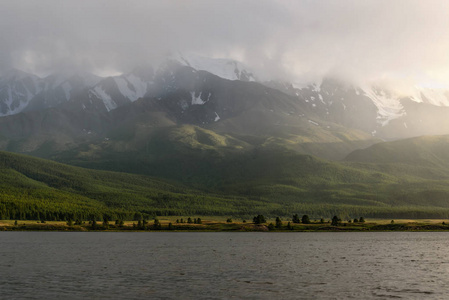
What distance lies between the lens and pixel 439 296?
6744cm

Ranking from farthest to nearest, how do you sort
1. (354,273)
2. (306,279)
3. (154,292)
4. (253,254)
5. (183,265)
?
Answer: (253,254)
(183,265)
(354,273)
(306,279)
(154,292)

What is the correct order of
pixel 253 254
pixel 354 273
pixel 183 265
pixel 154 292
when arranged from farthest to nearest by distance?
pixel 253 254 < pixel 183 265 < pixel 354 273 < pixel 154 292

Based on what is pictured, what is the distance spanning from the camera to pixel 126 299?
64875mm

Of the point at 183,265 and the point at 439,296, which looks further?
the point at 183,265

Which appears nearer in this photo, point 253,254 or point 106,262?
point 106,262

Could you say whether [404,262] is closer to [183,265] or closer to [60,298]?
[183,265]

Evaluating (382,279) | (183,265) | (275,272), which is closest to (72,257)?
(183,265)

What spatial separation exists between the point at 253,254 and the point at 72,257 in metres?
42.2

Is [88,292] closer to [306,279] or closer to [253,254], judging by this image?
[306,279]

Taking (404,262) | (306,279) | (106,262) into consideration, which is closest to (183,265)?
(106,262)

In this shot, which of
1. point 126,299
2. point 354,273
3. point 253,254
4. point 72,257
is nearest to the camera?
point 126,299

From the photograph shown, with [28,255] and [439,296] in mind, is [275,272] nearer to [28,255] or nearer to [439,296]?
[439,296]

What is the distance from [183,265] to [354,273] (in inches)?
1280

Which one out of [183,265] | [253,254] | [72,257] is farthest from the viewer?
[253,254]
